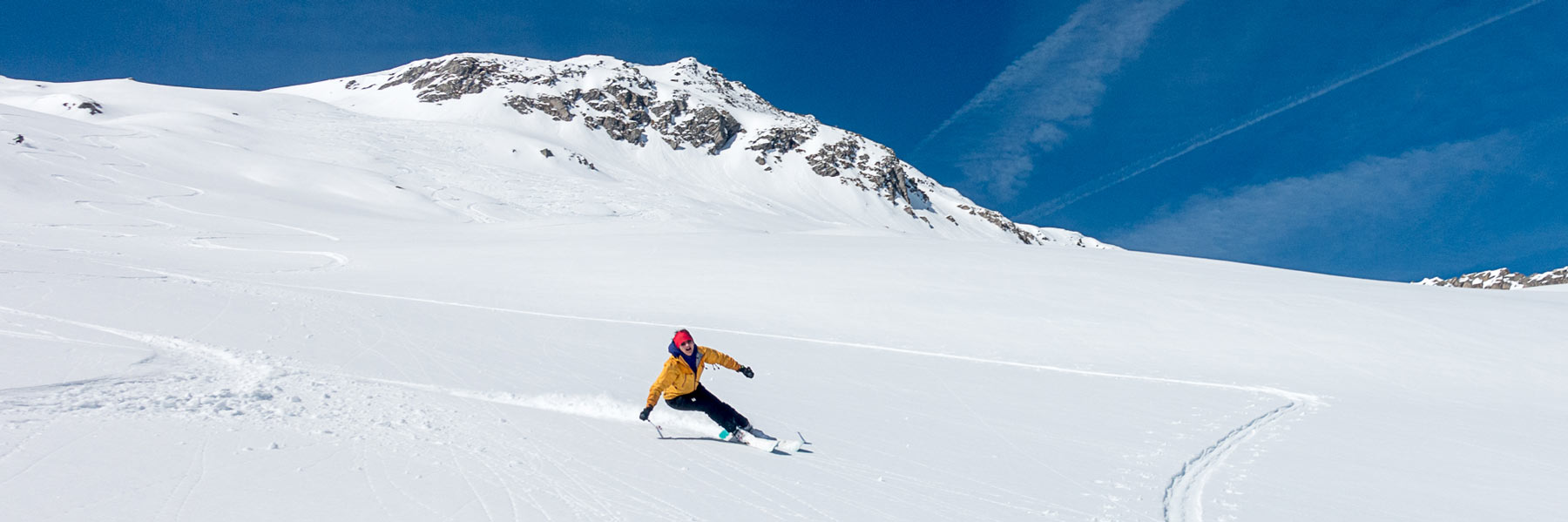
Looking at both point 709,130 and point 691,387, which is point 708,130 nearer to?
point 709,130

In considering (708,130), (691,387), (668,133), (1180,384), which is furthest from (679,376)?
(708,130)

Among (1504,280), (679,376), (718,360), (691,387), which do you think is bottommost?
(691,387)

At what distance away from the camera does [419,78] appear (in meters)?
152

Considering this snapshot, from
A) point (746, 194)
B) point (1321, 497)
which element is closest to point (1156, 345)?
point (1321, 497)

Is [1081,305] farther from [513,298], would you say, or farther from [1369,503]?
[513,298]

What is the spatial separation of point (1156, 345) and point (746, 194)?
327 ft

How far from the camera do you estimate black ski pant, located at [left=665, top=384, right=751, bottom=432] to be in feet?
25.8

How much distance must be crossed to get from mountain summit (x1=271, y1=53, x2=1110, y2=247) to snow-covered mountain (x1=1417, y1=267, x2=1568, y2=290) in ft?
222

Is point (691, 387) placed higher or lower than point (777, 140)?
lower

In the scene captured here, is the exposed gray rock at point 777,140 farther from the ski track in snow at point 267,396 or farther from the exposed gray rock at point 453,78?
the ski track in snow at point 267,396

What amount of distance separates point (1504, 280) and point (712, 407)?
323 feet

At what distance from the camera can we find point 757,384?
11.1 m

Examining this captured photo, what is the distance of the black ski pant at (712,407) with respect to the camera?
7.88 meters

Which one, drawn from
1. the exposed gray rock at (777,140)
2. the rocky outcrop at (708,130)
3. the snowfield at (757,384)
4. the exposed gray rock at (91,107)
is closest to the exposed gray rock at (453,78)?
the rocky outcrop at (708,130)
